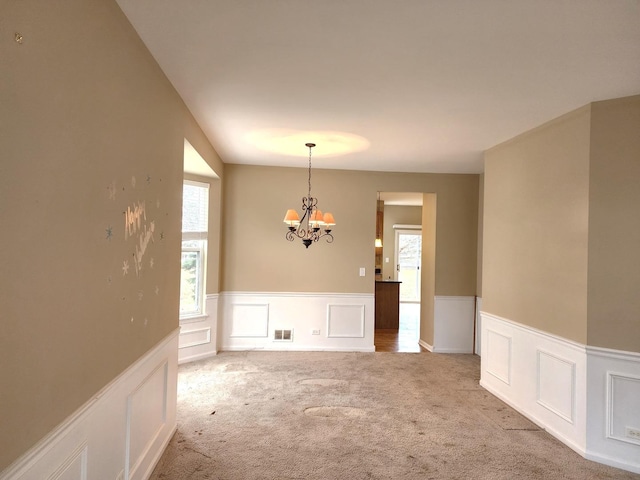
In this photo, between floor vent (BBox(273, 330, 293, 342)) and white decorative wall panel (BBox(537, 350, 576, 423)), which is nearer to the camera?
white decorative wall panel (BBox(537, 350, 576, 423))

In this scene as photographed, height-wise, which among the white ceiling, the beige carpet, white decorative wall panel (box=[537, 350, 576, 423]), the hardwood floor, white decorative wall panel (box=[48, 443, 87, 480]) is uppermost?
the white ceiling

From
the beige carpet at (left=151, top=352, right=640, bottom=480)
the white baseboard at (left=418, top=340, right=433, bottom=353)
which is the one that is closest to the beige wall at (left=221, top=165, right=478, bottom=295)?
the white baseboard at (left=418, top=340, right=433, bottom=353)

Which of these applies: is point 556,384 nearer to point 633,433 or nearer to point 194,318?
point 633,433

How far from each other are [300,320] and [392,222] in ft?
19.1

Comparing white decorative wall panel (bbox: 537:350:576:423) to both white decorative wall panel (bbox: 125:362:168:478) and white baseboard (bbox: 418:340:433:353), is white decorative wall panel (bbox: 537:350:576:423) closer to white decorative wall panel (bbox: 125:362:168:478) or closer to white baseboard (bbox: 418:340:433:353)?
white baseboard (bbox: 418:340:433:353)

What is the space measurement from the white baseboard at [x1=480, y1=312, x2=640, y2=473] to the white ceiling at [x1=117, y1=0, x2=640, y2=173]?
6.54ft

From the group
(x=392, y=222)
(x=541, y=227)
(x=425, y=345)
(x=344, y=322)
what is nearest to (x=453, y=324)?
(x=425, y=345)

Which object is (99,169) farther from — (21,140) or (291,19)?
(291,19)

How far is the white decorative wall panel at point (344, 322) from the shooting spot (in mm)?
5738

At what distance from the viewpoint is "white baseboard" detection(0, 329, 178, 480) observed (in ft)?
4.49

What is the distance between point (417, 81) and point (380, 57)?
454mm

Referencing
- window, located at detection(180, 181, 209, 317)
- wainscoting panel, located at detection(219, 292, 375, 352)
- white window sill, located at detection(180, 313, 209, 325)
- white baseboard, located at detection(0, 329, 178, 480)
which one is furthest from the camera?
wainscoting panel, located at detection(219, 292, 375, 352)

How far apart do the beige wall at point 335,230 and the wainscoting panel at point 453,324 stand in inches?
6.7

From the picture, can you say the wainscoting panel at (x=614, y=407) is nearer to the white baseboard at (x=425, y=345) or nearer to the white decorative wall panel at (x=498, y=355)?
the white decorative wall panel at (x=498, y=355)
